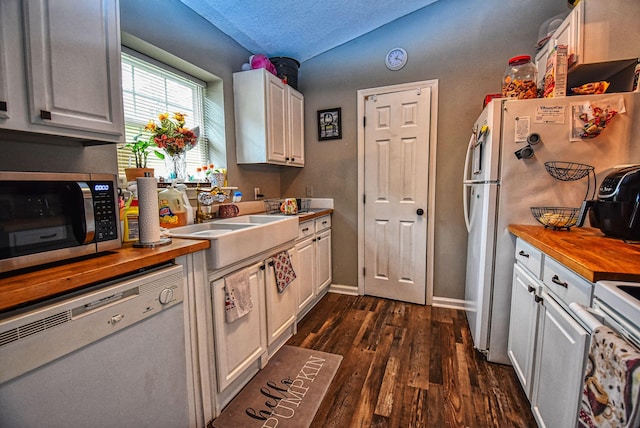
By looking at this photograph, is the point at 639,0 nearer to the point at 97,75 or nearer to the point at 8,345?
the point at 97,75

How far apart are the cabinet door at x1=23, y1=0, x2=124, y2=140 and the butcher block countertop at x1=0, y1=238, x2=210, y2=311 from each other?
21.1 inches

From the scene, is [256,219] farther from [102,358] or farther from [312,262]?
[102,358]

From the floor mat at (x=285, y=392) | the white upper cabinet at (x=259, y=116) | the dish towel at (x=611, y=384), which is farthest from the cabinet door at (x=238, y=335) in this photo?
the dish towel at (x=611, y=384)

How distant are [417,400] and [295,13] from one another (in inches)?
110

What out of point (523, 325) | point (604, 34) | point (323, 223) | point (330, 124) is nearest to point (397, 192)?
point (323, 223)

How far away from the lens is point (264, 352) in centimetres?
→ 184

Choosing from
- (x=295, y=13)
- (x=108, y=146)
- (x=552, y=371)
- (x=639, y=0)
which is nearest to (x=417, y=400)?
(x=552, y=371)

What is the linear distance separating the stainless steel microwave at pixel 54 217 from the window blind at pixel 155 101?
0.83 metres

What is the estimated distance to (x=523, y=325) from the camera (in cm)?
153

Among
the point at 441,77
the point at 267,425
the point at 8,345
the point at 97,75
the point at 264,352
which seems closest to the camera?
the point at 8,345

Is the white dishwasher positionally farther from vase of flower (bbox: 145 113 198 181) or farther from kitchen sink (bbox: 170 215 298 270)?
vase of flower (bbox: 145 113 198 181)

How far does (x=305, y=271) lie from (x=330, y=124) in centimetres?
160

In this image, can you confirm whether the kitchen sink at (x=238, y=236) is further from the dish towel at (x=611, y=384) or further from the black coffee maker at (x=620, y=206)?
the black coffee maker at (x=620, y=206)

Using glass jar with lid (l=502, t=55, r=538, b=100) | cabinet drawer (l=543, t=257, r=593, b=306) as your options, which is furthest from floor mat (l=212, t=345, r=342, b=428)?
glass jar with lid (l=502, t=55, r=538, b=100)
